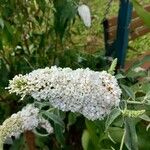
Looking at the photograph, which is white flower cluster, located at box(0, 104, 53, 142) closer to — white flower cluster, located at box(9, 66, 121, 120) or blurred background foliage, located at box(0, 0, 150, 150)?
white flower cluster, located at box(9, 66, 121, 120)

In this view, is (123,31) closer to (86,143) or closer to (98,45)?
(98,45)

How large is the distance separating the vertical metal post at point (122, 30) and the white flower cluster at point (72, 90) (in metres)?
1.54

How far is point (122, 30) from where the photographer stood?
2859 mm

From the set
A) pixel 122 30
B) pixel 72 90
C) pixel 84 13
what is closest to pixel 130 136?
pixel 72 90

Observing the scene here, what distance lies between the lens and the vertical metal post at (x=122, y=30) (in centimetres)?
277

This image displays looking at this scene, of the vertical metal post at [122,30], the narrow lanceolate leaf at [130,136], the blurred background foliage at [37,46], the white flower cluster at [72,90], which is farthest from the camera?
the vertical metal post at [122,30]

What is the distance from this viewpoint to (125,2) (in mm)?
2709

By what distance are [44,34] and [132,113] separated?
125 centimetres

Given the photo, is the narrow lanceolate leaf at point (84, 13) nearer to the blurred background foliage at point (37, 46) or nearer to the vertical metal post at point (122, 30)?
the blurred background foliage at point (37, 46)

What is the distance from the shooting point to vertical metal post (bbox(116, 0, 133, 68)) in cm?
277

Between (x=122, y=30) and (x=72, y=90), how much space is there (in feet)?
5.53

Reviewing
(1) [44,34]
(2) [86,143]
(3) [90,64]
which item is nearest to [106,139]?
(2) [86,143]

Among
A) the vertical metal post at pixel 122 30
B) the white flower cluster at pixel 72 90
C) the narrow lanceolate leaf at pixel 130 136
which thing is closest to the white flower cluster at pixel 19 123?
the white flower cluster at pixel 72 90

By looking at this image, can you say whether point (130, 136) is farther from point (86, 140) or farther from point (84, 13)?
point (84, 13)
